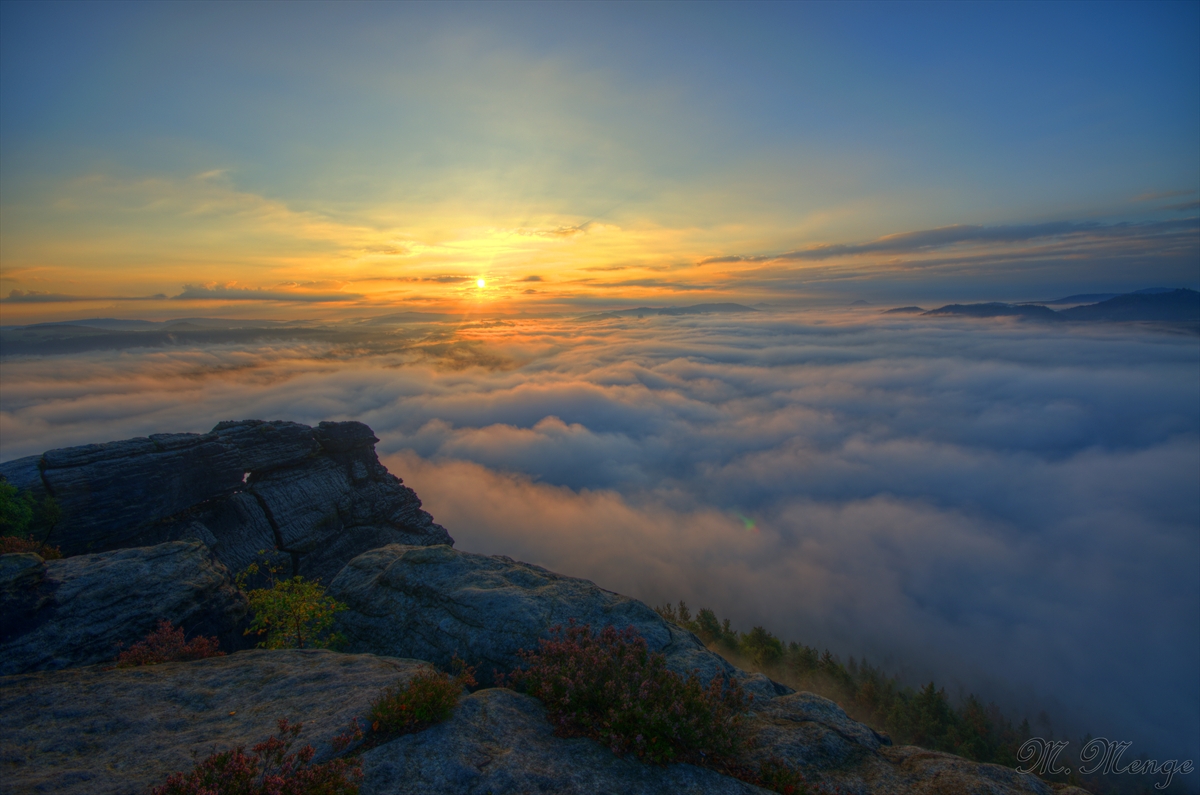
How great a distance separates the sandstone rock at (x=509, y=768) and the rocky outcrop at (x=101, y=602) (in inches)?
491

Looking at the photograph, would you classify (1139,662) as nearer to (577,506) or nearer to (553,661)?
(577,506)

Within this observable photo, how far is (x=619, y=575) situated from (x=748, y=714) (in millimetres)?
110425

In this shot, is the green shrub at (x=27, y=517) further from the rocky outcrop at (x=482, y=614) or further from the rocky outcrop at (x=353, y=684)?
the rocky outcrop at (x=482, y=614)

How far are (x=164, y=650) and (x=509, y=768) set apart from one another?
11.8m

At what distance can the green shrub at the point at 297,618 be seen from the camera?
17344mm

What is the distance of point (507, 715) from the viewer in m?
10.0

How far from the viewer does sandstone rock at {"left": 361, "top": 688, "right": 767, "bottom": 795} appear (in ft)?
26.2

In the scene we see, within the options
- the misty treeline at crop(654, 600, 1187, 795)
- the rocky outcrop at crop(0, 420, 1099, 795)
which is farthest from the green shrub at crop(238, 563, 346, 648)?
the misty treeline at crop(654, 600, 1187, 795)

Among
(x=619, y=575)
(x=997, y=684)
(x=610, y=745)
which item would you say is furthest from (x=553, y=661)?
(x=997, y=684)

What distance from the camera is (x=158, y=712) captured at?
33.1 feet

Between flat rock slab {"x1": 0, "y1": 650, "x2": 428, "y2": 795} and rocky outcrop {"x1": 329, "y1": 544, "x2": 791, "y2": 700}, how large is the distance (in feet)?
8.32

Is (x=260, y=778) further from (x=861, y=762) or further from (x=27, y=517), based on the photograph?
(x=27, y=517)

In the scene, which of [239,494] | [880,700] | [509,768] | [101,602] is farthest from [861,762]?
[880,700]

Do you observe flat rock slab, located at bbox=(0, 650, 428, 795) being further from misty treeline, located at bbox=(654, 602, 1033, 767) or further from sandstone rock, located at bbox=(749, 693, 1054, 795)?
misty treeline, located at bbox=(654, 602, 1033, 767)
